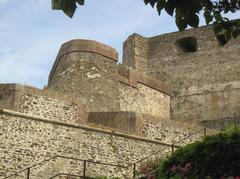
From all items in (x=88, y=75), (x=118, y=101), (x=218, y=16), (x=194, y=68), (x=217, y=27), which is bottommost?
(x=217, y=27)

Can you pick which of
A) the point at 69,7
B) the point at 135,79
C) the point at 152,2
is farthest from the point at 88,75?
the point at 69,7

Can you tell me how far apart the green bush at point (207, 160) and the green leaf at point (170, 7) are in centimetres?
553

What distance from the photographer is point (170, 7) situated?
529 centimetres

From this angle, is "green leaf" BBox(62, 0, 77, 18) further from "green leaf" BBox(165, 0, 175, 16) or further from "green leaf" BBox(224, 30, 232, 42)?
"green leaf" BBox(224, 30, 232, 42)

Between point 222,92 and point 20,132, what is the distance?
11.6m

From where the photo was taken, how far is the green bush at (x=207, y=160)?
1035 cm

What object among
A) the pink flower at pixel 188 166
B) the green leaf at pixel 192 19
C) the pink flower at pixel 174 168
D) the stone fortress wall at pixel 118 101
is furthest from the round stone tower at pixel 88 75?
the green leaf at pixel 192 19

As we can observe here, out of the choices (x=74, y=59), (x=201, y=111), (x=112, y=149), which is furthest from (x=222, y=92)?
(x=112, y=149)

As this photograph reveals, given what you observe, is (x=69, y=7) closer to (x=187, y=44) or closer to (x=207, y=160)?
(x=207, y=160)

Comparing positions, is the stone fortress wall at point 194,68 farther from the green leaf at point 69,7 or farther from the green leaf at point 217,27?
the green leaf at point 69,7

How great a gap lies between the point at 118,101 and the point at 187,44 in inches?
395

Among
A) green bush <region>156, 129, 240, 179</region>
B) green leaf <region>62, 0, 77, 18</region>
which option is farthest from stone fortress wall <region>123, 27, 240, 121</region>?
green leaf <region>62, 0, 77, 18</region>

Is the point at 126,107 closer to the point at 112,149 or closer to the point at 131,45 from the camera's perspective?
the point at 112,149

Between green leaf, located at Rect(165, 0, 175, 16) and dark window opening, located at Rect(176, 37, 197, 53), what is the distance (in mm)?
21835
